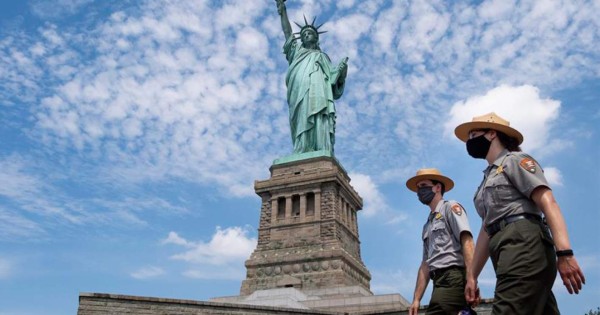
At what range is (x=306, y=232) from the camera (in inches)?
1202

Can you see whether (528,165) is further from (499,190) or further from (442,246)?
(442,246)

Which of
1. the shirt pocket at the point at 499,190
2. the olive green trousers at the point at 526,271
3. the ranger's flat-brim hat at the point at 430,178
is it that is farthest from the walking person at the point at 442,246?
the olive green trousers at the point at 526,271

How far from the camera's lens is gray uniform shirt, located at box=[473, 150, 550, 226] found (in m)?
3.80

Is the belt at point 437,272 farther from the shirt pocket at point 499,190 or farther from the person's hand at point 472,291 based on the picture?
the shirt pocket at point 499,190

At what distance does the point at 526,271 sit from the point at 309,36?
35.0 m

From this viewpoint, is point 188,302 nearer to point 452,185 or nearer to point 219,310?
point 219,310

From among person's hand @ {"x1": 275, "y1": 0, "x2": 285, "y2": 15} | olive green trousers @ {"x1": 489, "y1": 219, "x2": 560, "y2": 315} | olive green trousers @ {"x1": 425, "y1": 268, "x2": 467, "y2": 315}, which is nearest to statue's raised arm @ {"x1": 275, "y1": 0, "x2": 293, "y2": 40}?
person's hand @ {"x1": 275, "y1": 0, "x2": 285, "y2": 15}

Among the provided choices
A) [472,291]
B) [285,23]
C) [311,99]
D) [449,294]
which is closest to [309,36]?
[285,23]

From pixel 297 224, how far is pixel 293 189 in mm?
2218

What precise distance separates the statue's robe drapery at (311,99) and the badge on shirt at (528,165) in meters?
29.5

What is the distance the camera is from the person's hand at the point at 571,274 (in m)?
3.35

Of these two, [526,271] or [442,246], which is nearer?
[526,271]

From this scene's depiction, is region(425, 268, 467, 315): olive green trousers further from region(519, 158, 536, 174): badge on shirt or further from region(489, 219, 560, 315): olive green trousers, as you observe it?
region(519, 158, 536, 174): badge on shirt

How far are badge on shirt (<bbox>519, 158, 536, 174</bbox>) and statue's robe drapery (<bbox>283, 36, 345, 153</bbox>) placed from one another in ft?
96.7
